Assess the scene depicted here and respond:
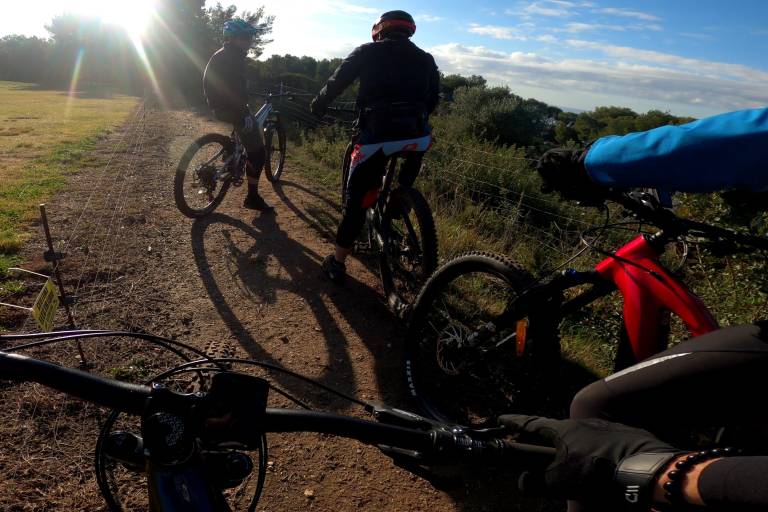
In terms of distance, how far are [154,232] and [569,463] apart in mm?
5057

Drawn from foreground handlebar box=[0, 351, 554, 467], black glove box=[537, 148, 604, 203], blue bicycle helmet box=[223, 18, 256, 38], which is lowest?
foreground handlebar box=[0, 351, 554, 467]

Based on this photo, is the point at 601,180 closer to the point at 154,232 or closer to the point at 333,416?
A: the point at 333,416

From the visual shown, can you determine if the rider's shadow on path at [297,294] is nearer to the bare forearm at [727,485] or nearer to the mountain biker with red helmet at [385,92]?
the mountain biker with red helmet at [385,92]

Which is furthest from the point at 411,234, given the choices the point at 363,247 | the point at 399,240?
the point at 363,247

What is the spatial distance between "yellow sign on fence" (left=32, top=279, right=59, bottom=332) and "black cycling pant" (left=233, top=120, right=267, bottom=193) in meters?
3.62

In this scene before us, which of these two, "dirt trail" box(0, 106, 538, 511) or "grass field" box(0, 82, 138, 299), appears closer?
"dirt trail" box(0, 106, 538, 511)

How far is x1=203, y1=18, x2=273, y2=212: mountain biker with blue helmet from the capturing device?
5.34m

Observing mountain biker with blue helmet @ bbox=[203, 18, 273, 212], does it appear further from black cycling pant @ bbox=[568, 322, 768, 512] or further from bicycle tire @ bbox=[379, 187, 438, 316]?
black cycling pant @ bbox=[568, 322, 768, 512]

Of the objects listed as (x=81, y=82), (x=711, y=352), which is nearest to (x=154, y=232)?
(x=711, y=352)

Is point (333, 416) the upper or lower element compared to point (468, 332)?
upper

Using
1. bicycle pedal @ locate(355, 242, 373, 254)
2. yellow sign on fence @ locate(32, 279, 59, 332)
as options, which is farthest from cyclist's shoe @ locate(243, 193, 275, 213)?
yellow sign on fence @ locate(32, 279, 59, 332)

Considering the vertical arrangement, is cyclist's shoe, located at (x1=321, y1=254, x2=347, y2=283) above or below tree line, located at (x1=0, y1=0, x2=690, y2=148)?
below

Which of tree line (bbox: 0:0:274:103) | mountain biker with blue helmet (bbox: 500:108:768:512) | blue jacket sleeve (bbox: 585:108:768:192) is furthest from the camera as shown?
tree line (bbox: 0:0:274:103)

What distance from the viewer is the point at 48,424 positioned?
97.7 inches
